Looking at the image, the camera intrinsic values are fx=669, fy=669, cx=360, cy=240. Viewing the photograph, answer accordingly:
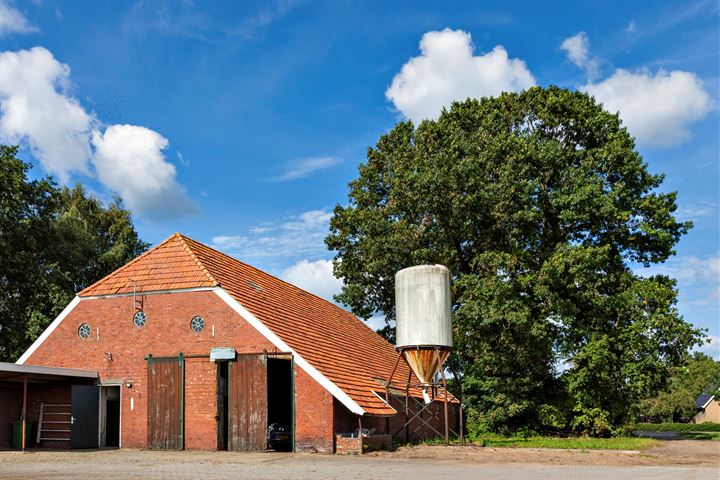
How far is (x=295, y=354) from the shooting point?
68.6ft

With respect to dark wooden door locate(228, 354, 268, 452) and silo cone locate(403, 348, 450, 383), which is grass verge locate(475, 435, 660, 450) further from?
dark wooden door locate(228, 354, 268, 452)

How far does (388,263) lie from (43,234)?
19699 mm

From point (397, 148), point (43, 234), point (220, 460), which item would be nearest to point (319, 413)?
point (220, 460)

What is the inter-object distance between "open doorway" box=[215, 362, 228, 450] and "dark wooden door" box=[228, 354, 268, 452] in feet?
1.06

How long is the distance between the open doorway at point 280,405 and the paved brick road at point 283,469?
61.5 inches

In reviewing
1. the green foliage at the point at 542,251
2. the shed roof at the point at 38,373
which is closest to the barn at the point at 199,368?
the shed roof at the point at 38,373

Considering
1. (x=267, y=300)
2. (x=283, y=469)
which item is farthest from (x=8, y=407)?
(x=283, y=469)

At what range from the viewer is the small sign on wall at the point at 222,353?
71.1ft

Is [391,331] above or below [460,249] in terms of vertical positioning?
below

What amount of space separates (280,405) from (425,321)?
19.9 feet

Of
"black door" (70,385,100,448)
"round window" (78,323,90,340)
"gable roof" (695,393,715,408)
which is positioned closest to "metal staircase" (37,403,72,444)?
"black door" (70,385,100,448)

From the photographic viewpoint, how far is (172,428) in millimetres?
22078

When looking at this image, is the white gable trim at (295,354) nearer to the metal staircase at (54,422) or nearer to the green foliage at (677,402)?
the metal staircase at (54,422)

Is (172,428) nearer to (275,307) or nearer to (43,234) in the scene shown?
(275,307)
